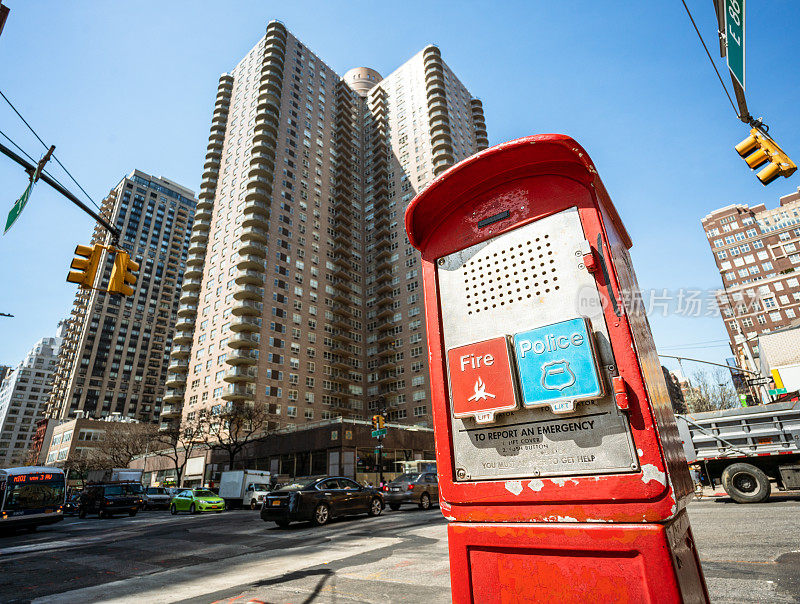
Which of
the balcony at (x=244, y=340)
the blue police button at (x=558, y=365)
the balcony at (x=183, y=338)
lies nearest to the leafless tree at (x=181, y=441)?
the balcony at (x=244, y=340)

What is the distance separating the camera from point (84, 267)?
23.4 ft

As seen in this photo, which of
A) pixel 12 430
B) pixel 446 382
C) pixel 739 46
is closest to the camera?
pixel 446 382

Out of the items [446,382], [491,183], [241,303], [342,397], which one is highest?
[241,303]

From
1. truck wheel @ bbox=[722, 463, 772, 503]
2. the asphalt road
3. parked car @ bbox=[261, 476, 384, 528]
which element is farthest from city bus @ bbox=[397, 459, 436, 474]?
the asphalt road

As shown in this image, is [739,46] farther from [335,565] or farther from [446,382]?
[335,565]

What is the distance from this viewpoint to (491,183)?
2402 mm

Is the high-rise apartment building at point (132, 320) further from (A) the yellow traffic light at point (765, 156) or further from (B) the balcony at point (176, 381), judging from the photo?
(A) the yellow traffic light at point (765, 156)

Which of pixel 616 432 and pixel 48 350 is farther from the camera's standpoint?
pixel 48 350

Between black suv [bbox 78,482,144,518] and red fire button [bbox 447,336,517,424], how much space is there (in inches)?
1092

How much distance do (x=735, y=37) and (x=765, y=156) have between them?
266 centimetres

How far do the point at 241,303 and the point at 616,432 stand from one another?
171 feet

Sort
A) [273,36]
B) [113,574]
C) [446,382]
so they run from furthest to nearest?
[273,36], [113,574], [446,382]

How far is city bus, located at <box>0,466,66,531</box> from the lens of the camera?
1575 cm

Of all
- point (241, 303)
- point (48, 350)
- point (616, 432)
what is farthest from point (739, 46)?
point (48, 350)
